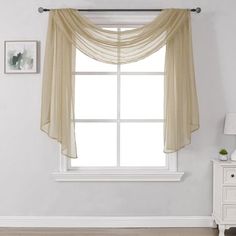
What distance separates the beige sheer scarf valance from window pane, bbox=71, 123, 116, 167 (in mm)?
283

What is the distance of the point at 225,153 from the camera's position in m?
3.94

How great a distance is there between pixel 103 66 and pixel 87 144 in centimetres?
84

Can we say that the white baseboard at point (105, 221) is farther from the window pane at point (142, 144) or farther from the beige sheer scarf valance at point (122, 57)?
the beige sheer scarf valance at point (122, 57)

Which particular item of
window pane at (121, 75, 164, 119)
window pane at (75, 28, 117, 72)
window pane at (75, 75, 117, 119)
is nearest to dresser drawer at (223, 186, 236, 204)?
window pane at (121, 75, 164, 119)

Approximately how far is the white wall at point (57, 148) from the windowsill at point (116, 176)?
6 cm

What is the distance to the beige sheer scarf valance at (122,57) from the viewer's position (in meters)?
3.88

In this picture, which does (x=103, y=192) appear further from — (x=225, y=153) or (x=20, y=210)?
(x=225, y=153)

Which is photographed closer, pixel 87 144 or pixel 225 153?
pixel 225 153

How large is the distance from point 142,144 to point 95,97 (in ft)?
2.29

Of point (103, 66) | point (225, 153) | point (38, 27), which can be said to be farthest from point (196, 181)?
point (38, 27)

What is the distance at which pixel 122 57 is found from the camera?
12.8ft

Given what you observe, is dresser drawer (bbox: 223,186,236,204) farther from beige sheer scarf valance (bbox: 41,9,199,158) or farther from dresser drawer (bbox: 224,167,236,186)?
beige sheer scarf valance (bbox: 41,9,199,158)

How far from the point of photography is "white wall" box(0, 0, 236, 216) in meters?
4.05

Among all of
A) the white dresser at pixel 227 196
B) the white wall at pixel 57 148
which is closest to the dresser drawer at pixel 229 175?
the white dresser at pixel 227 196
